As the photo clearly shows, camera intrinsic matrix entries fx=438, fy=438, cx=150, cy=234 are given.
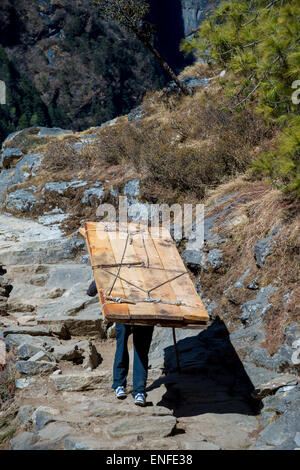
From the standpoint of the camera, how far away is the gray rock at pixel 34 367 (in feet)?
15.9

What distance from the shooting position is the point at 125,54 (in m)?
74.1

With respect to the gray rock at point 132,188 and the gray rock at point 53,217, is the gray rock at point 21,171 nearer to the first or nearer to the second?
the gray rock at point 53,217

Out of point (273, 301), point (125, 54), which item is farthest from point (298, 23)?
point (125, 54)

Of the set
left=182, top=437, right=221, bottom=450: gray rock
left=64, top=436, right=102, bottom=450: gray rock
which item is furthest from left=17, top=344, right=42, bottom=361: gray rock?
left=182, top=437, right=221, bottom=450: gray rock

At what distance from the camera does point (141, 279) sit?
4.65 m

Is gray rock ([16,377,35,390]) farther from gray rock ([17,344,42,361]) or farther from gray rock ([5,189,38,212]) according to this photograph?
gray rock ([5,189,38,212])

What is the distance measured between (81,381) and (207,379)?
1.50 metres

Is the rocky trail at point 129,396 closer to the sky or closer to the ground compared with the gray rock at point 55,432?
closer to the ground

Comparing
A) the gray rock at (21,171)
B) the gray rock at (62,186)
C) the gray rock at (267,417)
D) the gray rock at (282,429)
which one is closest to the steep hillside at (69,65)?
the gray rock at (21,171)

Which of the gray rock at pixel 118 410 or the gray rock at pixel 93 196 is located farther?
the gray rock at pixel 93 196

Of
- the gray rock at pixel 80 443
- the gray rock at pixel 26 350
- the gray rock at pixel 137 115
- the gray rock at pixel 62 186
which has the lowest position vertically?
the gray rock at pixel 62 186

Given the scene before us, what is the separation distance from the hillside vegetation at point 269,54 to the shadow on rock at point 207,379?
2.23m

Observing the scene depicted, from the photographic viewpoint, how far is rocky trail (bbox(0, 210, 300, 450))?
11.9 feet

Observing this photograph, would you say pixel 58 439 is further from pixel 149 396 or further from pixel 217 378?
pixel 217 378
